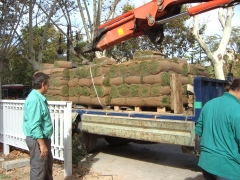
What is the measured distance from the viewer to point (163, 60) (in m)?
5.62

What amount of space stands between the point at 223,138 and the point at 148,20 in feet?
10.4

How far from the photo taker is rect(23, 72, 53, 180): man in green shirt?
11.7ft

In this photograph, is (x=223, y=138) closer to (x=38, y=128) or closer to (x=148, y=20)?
(x=38, y=128)

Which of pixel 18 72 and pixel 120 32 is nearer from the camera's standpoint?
pixel 120 32

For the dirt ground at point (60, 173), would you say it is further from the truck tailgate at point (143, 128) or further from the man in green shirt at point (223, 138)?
the man in green shirt at point (223, 138)

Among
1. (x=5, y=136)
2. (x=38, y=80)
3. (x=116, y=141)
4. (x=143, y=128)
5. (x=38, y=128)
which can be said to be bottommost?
(x=116, y=141)

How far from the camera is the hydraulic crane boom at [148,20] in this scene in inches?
178

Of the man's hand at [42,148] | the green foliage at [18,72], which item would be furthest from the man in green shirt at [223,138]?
the green foliage at [18,72]

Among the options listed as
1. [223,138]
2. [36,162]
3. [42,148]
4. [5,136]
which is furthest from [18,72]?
[223,138]

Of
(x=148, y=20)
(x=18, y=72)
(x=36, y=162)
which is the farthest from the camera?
(x=18, y=72)

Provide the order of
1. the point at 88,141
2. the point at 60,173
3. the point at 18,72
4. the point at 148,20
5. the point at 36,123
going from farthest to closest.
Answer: the point at 18,72 → the point at 88,141 → the point at 60,173 → the point at 148,20 → the point at 36,123

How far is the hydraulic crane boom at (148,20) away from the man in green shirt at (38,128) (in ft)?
8.05

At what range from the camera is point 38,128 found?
357cm

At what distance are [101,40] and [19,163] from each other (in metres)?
3.21
